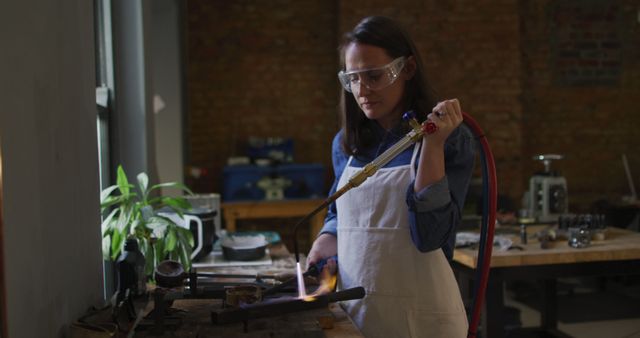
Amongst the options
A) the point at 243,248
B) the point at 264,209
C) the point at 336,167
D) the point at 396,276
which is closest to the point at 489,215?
the point at 396,276

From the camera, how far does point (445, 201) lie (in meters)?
1.44

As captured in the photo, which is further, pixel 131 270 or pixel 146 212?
pixel 146 212

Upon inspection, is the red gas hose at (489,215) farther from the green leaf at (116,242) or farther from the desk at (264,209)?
the desk at (264,209)

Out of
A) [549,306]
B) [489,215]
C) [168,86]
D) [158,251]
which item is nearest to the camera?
[489,215]

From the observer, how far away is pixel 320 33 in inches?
231

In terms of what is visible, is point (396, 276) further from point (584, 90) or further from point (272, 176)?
point (584, 90)

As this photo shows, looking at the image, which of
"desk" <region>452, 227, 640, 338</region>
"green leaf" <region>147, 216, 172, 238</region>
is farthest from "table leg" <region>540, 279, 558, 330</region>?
"green leaf" <region>147, 216, 172, 238</region>

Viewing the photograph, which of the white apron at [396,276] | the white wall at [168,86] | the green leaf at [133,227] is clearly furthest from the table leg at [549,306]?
the white wall at [168,86]

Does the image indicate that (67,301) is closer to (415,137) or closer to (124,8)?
(415,137)

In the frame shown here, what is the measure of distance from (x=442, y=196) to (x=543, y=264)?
1.58 m

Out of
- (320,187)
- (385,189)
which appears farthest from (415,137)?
(320,187)

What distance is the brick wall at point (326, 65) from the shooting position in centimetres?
570

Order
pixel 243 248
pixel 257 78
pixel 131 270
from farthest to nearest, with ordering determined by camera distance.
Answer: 1. pixel 257 78
2. pixel 243 248
3. pixel 131 270

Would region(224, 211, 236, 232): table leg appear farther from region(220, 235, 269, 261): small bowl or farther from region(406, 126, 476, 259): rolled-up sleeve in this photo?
region(406, 126, 476, 259): rolled-up sleeve
